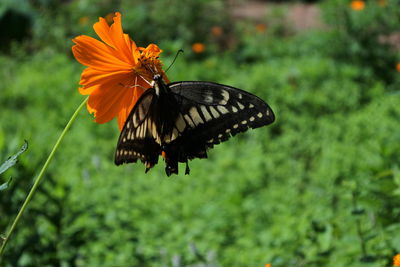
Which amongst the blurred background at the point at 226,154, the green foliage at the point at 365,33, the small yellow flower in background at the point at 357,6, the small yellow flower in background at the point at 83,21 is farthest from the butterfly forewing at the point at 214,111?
the small yellow flower in background at the point at 83,21

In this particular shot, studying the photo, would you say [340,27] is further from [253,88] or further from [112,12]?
[112,12]

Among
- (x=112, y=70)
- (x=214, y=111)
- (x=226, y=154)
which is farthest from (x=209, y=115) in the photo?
(x=226, y=154)

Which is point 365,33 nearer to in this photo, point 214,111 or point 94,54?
point 214,111

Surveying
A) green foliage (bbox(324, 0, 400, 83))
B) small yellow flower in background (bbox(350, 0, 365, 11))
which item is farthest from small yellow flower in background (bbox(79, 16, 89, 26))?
small yellow flower in background (bbox(350, 0, 365, 11))

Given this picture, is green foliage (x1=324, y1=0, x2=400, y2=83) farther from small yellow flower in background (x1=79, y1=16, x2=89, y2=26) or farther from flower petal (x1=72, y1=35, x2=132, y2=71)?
flower petal (x1=72, y1=35, x2=132, y2=71)

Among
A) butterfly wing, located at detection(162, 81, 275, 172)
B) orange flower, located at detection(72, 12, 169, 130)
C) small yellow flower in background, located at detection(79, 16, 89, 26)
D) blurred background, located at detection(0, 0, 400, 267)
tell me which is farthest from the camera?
small yellow flower in background, located at detection(79, 16, 89, 26)

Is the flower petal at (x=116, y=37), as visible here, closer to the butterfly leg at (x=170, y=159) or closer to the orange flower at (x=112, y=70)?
the orange flower at (x=112, y=70)
